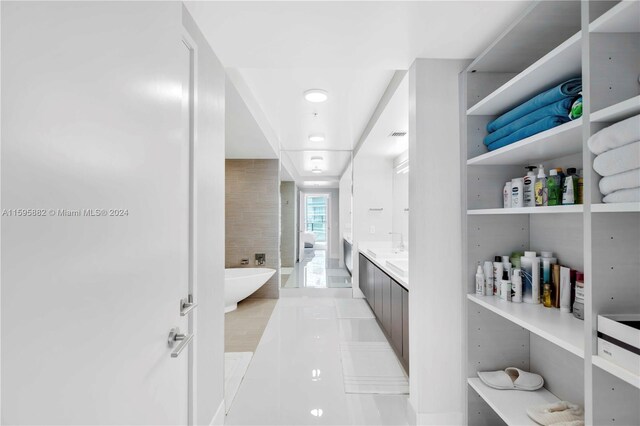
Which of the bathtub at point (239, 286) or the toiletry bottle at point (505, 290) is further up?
the toiletry bottle at point (505, 290)

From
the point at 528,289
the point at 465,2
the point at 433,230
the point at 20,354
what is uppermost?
the point at 465,2

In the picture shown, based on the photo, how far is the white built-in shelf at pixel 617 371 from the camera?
879 millimetres

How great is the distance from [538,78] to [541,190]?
50 centimetres

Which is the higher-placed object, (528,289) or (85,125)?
(85,125)

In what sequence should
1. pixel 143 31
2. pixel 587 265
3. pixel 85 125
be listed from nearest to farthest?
pixel 85 125, pixel 143 31, pixel 587 265

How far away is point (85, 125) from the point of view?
62cm

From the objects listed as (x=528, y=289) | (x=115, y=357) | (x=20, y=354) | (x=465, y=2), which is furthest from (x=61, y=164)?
(x=528, y=289)

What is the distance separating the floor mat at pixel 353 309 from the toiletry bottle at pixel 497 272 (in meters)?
2.51

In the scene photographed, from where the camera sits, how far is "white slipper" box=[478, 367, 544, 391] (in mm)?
1687

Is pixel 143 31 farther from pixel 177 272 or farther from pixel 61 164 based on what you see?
pixel 177 272

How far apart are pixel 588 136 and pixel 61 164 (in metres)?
1.42

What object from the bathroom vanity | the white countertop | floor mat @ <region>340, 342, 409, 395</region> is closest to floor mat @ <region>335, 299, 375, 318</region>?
the bathroom vanity

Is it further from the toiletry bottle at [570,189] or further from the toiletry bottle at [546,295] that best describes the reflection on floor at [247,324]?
the toiletry bottle at [570,189]

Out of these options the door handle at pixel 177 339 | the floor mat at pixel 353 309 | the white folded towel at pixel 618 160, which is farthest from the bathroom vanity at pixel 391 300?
the door handle at pixel 177 339
